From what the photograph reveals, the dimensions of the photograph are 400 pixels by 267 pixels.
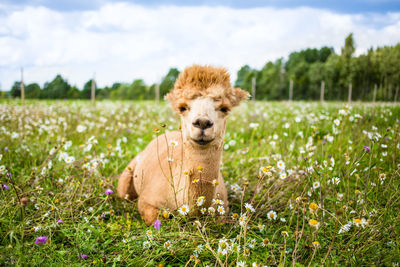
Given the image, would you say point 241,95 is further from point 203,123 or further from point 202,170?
point 202,170

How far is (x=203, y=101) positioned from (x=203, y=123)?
1.01 feet

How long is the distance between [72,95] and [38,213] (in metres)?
12.8

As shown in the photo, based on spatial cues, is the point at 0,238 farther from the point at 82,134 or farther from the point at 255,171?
the point at 82,134

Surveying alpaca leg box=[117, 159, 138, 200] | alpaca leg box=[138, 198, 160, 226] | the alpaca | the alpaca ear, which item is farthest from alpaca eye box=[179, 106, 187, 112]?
alpaca leg box=[117, 159, 138, 200]

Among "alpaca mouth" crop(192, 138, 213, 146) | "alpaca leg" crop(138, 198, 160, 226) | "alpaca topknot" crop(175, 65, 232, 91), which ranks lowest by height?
"alpaca leg" crop(138, 198, 160, 226)

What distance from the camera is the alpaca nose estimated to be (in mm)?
2260

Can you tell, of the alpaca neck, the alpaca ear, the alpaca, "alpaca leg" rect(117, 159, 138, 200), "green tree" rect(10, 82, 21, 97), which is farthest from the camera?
"green tree" rect(10, 82, 21, 97)

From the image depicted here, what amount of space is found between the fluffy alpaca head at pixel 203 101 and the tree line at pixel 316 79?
0.75 m

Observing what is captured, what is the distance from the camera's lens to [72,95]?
1367cm

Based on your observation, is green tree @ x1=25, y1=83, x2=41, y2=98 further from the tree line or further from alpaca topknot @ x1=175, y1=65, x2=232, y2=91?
alpaca topknot @ x1=175, y1=65, x2=232, y2=91

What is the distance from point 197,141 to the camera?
2387mm

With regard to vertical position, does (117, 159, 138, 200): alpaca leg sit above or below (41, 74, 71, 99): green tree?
below

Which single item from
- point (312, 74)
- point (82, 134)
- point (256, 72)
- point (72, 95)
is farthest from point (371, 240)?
point (256, 72)

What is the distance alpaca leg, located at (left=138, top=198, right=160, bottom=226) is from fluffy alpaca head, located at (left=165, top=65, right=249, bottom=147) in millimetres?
898
